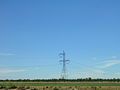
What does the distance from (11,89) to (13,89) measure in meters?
0.68

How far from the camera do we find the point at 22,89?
347 feet

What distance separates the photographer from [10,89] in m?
106

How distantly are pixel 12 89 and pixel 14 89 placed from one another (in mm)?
613

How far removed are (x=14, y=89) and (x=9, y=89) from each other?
4.62ft

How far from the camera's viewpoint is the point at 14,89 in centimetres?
10569

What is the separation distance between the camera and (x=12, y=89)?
106 metres

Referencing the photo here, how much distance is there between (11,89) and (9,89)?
608 millimetres

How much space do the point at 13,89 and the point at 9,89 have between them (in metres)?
1.12

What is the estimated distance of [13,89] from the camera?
10575 cm

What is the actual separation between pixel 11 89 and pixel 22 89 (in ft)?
10.3

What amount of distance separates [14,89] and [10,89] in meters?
1.47

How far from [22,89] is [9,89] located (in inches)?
143

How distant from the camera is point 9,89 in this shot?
10575cm

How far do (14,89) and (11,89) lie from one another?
3.17ft
